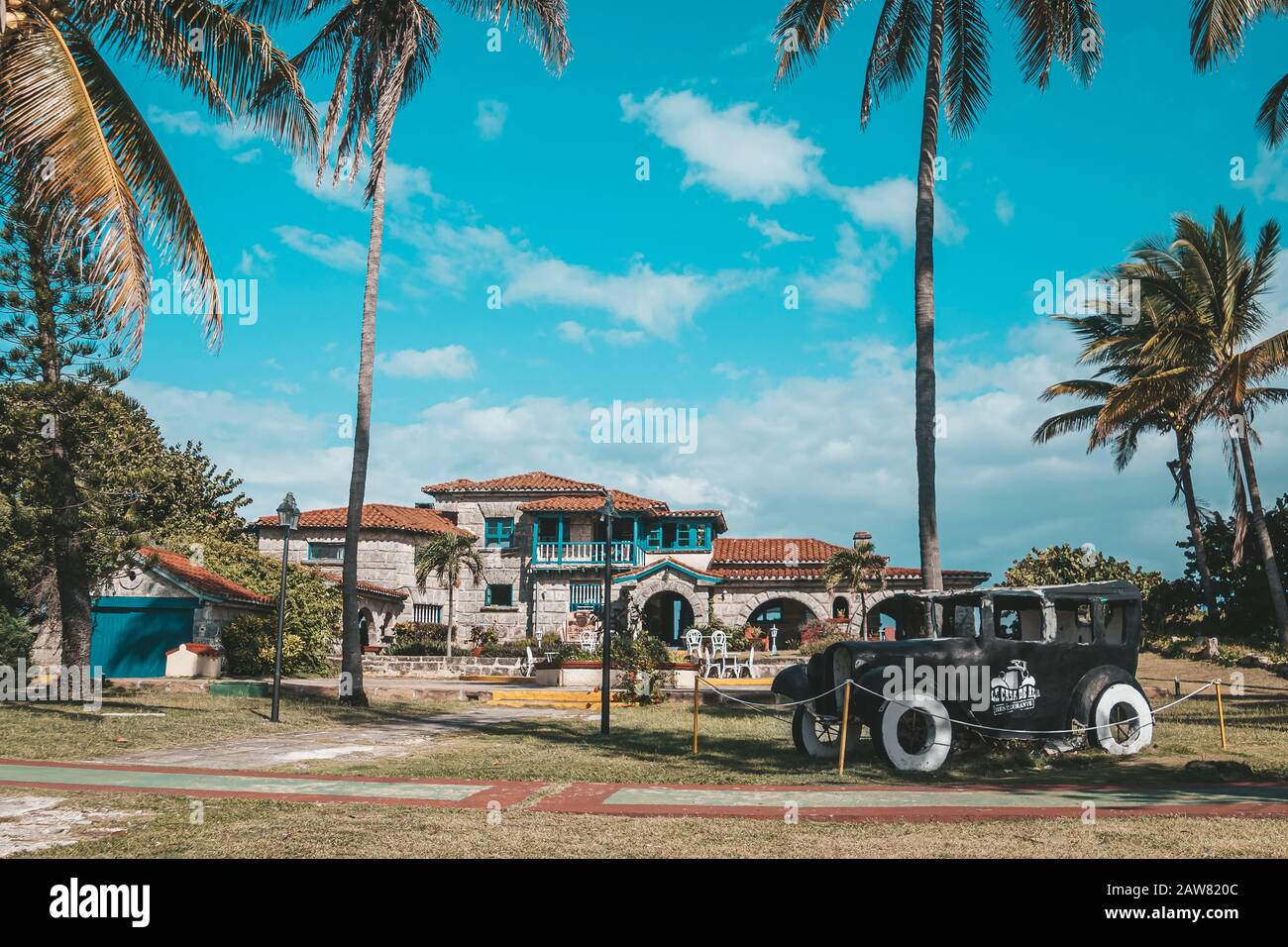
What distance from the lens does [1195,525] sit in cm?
2794

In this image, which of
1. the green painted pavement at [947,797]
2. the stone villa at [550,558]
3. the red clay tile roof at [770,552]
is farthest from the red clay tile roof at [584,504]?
the green painted pavement at [947,797]

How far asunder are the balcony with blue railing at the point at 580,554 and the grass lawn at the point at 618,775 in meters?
19.5

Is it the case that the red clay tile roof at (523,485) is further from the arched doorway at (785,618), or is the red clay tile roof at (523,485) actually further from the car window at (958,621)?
the car window at (958,621)

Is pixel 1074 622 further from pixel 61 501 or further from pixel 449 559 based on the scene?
pixel 449 559

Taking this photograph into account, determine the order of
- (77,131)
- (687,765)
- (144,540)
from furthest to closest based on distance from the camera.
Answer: (144,540) → (687,765) → (77,131)

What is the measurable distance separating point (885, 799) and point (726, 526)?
33.3 m

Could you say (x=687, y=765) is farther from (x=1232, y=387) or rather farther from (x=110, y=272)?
(x=1232, y=387)

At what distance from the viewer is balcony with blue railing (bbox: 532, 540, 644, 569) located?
40.0 metres

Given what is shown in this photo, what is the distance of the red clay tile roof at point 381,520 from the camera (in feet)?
131

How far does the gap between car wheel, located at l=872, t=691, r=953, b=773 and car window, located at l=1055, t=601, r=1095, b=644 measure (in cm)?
258

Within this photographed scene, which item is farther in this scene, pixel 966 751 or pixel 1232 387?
pixel 1232 387

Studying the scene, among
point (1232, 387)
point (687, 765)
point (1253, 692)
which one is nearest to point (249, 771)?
point (687, 765)

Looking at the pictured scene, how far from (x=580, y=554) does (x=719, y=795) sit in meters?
31.5

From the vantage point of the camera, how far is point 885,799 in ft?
27.9
